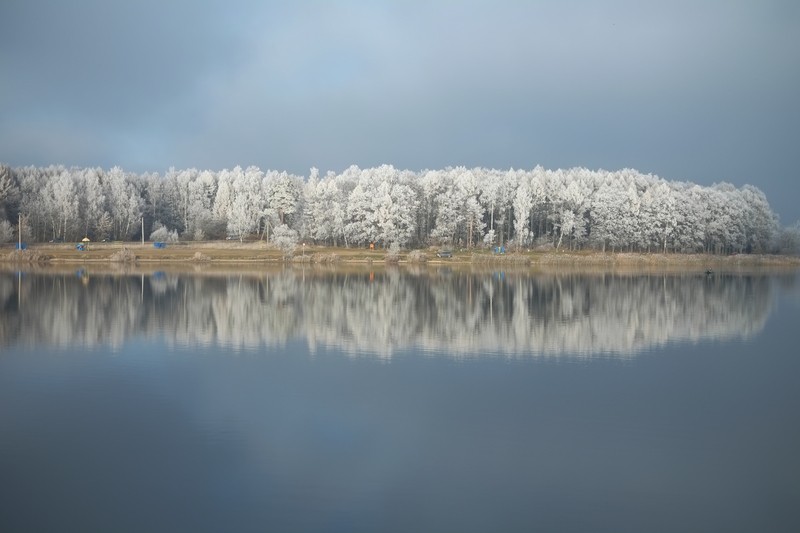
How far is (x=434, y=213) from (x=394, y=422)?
93718 millimetres

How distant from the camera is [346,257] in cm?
9062

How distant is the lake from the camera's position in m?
12.0

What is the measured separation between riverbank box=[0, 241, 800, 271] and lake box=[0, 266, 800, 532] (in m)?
53.0

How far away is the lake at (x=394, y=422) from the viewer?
1203cm

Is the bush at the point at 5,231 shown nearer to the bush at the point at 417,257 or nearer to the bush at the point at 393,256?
the bush at the point at 393,256

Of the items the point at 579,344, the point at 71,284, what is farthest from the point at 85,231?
the point at 579,344

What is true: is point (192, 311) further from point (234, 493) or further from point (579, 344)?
point (234, 493)

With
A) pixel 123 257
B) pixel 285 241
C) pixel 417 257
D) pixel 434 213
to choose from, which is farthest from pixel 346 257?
pixel 123 257

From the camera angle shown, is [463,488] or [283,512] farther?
[463,488]

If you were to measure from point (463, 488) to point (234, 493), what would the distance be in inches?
166

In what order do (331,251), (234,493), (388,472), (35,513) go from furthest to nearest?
(331,251)
(388,472)
(234,493)
(35,513)

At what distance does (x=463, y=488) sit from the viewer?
42.1 ft

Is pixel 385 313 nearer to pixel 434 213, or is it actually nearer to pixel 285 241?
pixel 285 241

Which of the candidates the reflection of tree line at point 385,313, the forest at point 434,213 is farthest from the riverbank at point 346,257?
the reflection of tree line at point 385,313
